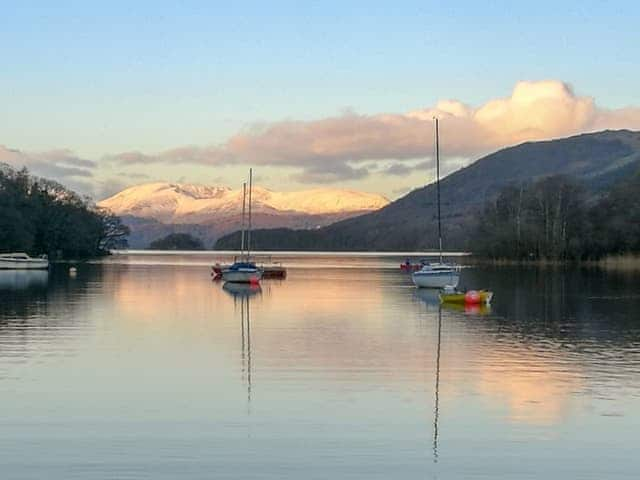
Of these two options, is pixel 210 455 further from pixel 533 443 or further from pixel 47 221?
pixel 47 221

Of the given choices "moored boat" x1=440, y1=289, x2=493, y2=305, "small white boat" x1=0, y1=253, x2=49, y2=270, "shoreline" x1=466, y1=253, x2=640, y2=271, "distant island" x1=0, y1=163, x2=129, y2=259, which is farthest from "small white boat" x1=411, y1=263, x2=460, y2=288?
"distant island" x1=0, y1=163, x2=129, y2=259

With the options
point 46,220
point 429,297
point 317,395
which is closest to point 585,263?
point 429,297

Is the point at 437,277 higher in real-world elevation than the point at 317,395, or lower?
higher

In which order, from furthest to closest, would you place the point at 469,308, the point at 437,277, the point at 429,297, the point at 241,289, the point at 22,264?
the point at 22,264 → the point at 241,289 → the point at 437,277 → the point at 429,297 → the point at 469,308

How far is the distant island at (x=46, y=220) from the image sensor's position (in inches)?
4894

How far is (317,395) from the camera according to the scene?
22.2 metres

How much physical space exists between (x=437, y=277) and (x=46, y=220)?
3441 inches

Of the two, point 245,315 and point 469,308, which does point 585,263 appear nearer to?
point 469,308

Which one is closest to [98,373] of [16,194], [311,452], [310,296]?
[311,452]

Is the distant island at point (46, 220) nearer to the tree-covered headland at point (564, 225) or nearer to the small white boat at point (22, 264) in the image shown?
the small white boat at point (22, 264)

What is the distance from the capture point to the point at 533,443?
17375mm

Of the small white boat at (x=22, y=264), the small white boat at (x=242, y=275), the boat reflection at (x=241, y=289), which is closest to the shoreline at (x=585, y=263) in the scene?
the small white boat at (x=242, y=275)

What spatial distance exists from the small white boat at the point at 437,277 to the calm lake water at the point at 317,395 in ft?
78.2

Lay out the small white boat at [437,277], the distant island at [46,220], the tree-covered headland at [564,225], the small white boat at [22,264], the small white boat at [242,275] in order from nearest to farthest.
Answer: the small white boat at [437,277] → the small white boat at [242,275] → the small white boat at [22,264] → the tree-covered headland at [564,225] → the distant island at [46,220]
